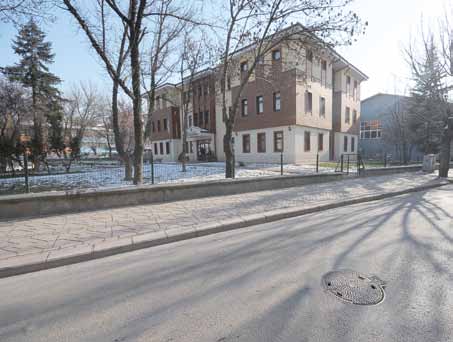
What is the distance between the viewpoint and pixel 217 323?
220cm

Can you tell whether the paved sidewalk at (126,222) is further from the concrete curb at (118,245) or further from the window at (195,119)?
the window at (195,119)

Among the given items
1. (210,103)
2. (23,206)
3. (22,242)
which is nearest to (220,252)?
(22,242)

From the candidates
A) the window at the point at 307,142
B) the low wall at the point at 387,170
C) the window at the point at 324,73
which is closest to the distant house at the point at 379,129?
the window at the point at 324,73

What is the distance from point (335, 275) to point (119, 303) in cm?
268

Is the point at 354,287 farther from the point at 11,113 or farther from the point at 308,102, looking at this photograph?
the point at 11,113

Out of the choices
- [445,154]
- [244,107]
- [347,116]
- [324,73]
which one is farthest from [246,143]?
[445,154]

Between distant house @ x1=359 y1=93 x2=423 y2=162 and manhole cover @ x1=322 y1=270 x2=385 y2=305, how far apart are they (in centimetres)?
3203

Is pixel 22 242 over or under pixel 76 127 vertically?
under

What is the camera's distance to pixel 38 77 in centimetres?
2258

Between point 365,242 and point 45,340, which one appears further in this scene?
point 365,242

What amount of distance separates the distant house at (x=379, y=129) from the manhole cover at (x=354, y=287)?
32.0 meters

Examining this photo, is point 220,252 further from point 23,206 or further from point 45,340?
point 23,206

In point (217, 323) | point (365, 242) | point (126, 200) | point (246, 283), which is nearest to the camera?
point (217, 323)

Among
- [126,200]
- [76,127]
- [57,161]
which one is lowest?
[126,200]
